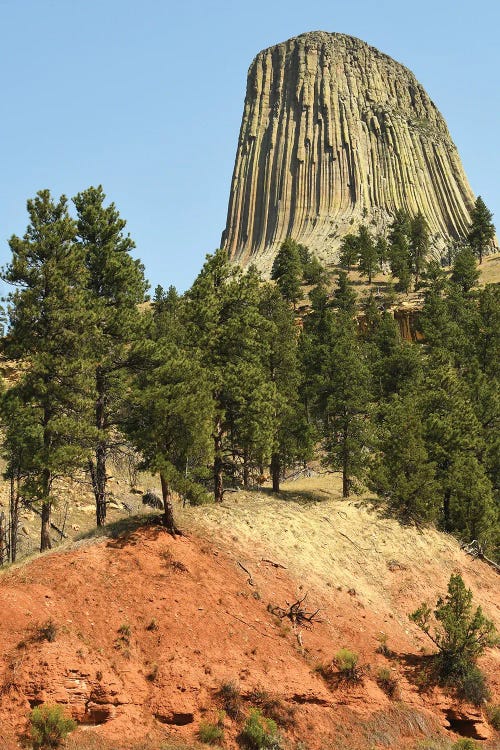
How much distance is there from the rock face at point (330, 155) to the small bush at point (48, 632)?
134086 mm

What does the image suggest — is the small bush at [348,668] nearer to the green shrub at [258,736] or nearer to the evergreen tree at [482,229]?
the green shrub at [258,736]

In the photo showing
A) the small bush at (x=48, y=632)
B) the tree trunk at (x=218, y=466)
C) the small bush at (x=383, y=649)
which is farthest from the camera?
the tree trunk at (x=218, y=466)

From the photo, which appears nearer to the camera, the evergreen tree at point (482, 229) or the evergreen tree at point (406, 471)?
the evergreen tree at point (406, 471)

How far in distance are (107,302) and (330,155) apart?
140469mm

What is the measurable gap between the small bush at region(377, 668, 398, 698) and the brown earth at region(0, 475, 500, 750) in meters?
0.17

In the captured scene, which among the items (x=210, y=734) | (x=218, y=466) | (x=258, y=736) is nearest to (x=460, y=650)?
(x=258, y=736)

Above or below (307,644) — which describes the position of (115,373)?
above

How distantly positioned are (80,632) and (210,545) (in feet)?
22.9

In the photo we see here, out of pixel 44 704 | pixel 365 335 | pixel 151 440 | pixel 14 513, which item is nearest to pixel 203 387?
pixel 151 440

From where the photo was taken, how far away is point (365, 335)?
7888cm

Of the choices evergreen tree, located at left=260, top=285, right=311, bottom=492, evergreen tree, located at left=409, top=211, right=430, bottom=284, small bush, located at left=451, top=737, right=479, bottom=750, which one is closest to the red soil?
small bush, located at left=451, top=737, right=479, bottom=750

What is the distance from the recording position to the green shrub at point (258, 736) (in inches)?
794

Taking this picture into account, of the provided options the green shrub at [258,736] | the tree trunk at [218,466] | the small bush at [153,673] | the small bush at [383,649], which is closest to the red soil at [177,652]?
the small bush at [153,673]

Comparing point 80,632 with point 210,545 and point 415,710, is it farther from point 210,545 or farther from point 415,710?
point 415,710
